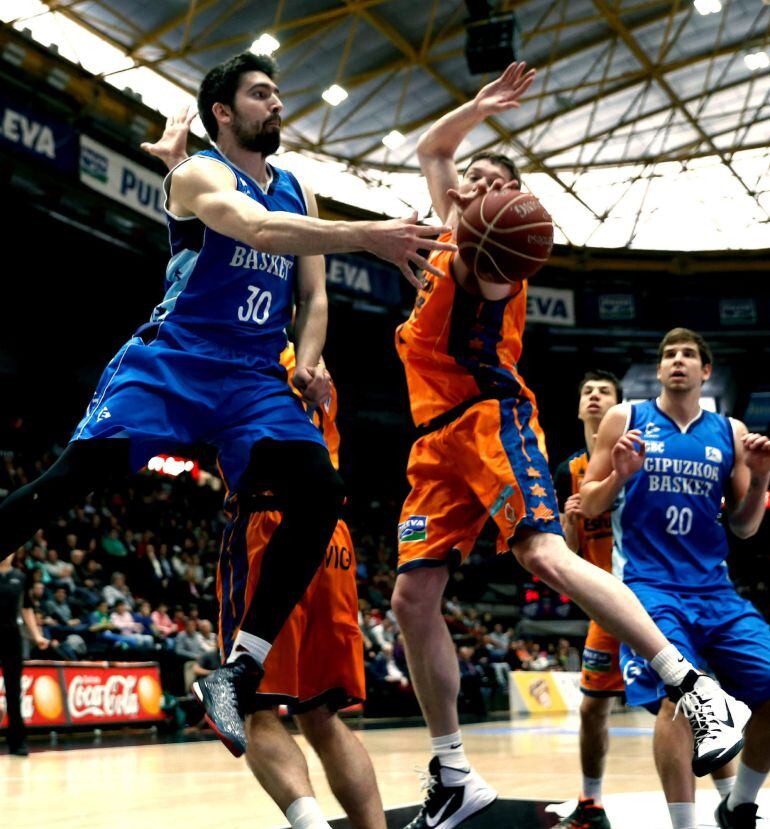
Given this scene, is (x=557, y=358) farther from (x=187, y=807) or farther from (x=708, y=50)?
(x=187, y=807)

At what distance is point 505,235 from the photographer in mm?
3629

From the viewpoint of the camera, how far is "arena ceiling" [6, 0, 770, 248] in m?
18.4

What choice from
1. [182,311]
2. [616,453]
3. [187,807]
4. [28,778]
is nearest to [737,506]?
[616,453]

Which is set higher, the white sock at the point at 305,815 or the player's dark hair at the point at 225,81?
the player's dark hair at the point at 225,81

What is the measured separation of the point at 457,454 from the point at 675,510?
101 cm

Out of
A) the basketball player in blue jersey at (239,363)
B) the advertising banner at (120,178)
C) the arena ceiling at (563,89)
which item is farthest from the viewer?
the arena ceiling at (563,89)

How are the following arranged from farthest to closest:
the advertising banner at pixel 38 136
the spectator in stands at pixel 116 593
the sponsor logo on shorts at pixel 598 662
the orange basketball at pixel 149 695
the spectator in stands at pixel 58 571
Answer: the advertising banner at pixel 38 136 < the spectator in stands at pixel 116 593 < the spectator in stands at pixel 58 571 < the orange basketball at pixel 149 695 < the sponsor logo on shorts at pixel 598 662

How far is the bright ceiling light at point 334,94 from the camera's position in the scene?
794 inches

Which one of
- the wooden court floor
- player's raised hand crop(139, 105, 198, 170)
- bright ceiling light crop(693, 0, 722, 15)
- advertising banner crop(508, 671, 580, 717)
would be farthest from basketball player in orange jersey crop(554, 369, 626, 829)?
bright ceiling light crop(693, 0, 722, 15)

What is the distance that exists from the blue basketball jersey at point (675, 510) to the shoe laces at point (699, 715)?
3.01 ft

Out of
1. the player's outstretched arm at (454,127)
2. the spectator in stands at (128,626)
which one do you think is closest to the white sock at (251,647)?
the player's outstretched arm at (454,127)

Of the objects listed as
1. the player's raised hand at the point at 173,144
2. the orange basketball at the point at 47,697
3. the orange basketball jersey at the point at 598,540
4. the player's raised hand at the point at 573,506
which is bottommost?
the orange basketball at the point at 47,697

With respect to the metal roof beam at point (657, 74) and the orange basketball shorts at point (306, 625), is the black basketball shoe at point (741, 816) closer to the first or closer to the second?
the orange basketball shorts at point (306, 625)

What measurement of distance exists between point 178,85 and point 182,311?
1770 cm
